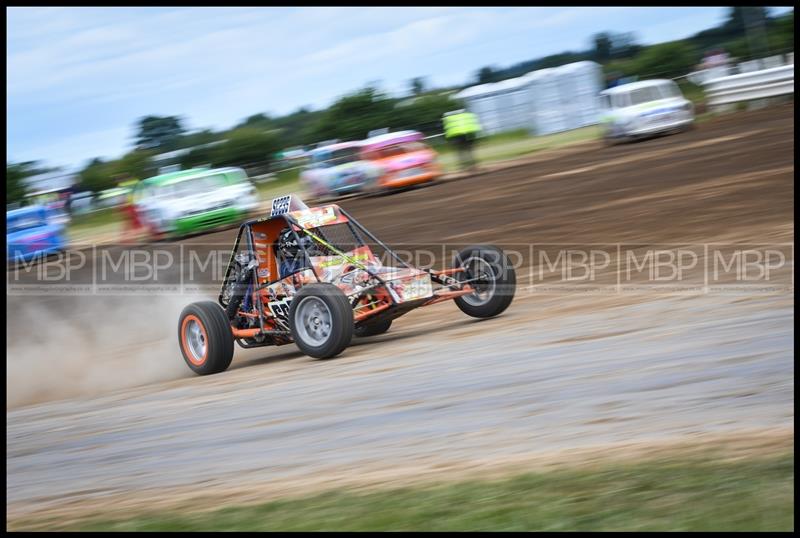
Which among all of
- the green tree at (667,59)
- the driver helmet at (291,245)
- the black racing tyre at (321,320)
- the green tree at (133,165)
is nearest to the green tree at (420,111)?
the green tree at (133,165)

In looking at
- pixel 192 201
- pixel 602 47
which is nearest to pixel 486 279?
pixel 192 201

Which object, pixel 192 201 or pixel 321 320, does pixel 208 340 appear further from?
pixel 192 201

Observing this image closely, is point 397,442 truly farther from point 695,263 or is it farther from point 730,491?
point 695,263

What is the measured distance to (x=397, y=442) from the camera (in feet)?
18.8

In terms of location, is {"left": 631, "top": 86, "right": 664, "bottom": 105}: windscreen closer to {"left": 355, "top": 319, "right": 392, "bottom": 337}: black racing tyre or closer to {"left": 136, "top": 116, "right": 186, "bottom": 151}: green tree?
{"left": 355, "top": 319, "right": 392, "bottom": 337}: black racing tyre

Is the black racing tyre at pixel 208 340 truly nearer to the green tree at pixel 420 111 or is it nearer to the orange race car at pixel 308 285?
the orange race car at pixel 308 285

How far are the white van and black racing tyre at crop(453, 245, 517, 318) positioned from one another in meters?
15.1

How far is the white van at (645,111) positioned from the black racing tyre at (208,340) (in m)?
16.2

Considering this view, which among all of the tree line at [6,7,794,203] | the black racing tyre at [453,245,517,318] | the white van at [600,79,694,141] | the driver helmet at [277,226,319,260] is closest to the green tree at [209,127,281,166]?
the tree line at [6,7,794,203]

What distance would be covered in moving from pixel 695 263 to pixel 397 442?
618cm

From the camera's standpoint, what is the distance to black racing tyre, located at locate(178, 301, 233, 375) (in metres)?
9.08

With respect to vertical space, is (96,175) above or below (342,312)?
above

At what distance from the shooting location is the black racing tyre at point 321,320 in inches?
324

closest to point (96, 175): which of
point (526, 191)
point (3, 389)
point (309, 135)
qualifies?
point (309, 135)
